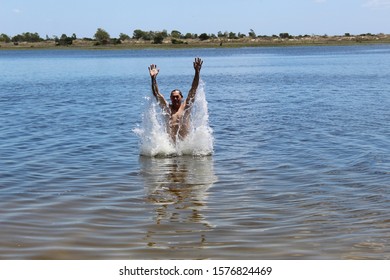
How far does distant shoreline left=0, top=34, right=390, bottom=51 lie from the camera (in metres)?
149

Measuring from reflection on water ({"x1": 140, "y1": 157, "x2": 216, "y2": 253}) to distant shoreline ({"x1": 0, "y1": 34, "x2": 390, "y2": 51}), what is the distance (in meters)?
130

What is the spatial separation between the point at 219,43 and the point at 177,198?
148m

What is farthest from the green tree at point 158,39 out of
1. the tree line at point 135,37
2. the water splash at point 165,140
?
the water splash at point 165,140

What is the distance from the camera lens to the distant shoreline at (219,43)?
489 feet

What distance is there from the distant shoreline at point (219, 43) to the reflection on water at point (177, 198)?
13003 centimetres

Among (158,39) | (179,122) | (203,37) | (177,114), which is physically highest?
(203,37)

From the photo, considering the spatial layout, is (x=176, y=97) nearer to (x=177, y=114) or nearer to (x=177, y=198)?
(x=177, y=114)

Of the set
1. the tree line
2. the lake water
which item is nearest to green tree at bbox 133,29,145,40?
the tree line

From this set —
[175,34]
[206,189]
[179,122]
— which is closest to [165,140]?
[179,122]

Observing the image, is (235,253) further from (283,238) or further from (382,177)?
(382,177)

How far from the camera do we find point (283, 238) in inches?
315

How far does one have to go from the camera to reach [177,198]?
10.4 m

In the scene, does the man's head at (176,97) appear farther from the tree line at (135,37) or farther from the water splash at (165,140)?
the tree line at (135,37)

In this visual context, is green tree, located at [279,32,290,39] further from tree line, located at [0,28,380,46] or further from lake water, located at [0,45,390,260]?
lake water, located at [0,45,390,260]
